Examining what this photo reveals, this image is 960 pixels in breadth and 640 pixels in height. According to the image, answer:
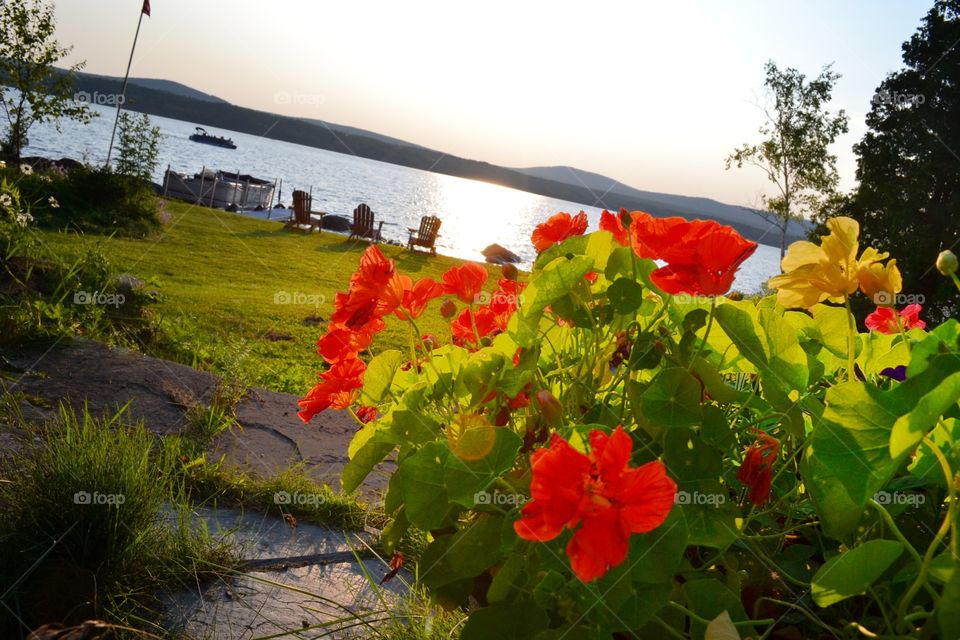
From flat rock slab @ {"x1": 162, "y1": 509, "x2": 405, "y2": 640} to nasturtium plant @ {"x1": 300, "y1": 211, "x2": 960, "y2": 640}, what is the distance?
0.59 metres

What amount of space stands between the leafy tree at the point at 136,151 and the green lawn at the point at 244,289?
988 mm

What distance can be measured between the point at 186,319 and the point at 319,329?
1.43m

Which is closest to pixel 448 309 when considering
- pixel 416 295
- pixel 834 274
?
pixel 416 295

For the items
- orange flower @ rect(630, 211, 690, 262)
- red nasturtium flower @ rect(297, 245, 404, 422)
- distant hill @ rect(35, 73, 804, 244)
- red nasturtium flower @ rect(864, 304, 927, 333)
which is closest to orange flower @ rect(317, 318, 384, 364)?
red nasturtium flower @ rect(297, 245, 404, 422)

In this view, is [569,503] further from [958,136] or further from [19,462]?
[958,136]

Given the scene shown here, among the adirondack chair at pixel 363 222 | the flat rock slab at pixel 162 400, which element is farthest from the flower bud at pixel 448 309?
the adirondack chair at pixel 363 222

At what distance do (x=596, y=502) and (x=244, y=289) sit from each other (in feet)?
26.5

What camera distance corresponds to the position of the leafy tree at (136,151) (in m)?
11.8

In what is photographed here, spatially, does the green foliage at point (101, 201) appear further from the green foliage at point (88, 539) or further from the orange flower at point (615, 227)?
the orange flower at point (615, 227)

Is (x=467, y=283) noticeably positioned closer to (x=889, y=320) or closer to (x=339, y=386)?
(x=339, y=386)

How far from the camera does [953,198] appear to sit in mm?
11367

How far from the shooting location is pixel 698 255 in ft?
2.56

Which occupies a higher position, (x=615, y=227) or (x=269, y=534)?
(x=615, y=227)

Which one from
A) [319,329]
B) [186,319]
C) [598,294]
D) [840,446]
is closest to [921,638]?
[840,446]
